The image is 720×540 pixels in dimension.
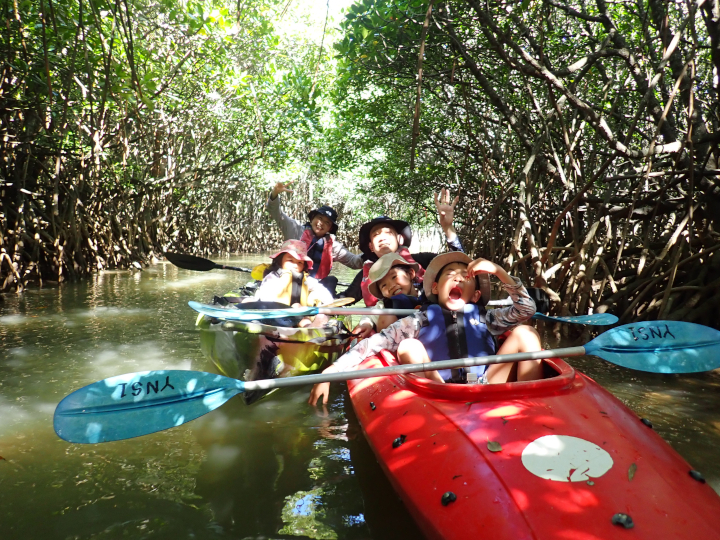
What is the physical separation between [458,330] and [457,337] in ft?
0.12

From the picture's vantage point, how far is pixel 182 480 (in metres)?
2.40

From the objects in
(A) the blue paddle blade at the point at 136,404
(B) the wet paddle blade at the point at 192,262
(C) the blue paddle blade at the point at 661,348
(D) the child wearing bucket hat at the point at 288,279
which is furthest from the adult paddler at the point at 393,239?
(B) the wet paddle blade at the point at 192,262

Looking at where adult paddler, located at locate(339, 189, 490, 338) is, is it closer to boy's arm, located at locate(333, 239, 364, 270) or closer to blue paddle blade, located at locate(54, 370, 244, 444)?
boy's arm, located at locate(333, 239, 364, 270)

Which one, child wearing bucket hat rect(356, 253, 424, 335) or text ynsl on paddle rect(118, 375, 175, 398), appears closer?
text ynsl on paddle rect(118, 375, 175, 398)

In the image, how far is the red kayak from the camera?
1.48 m

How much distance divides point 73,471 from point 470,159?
27.6 ft

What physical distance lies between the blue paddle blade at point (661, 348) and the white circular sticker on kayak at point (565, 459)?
0.96m

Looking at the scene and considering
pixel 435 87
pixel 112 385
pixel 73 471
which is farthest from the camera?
pixel 435 87

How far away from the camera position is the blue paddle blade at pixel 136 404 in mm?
2074

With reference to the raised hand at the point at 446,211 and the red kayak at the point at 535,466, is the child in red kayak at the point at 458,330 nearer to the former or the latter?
the red kayak at the point at 535,466

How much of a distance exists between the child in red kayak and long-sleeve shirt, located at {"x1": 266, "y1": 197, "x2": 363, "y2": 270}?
2.58 meters

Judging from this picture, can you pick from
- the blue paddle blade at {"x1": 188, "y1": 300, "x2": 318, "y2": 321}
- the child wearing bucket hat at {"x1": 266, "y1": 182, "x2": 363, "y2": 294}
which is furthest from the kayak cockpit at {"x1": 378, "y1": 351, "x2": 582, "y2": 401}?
the child wearing bucket hat at {"x1": 266, "y1": 182, "x2": 363, "y2": 294}

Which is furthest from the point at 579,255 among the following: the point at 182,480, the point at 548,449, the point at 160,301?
the point at 160,301

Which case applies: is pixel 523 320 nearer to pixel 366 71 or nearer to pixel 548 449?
pixel 548 449
